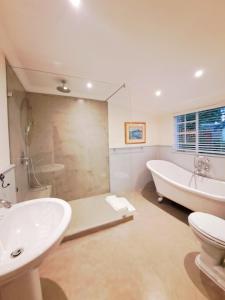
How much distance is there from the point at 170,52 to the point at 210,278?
2332mm

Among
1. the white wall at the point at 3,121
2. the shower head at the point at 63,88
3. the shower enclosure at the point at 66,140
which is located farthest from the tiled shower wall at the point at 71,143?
the white wall at the point at 3,121

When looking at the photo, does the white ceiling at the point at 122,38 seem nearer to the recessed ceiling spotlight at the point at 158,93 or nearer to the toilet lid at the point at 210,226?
the recessed ceiling spotlight at the point at 158,93

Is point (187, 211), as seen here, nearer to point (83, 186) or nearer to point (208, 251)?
point (208, 251)

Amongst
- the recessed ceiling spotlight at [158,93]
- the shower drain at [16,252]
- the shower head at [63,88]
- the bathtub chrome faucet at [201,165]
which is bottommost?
the shower drain at [16,252]

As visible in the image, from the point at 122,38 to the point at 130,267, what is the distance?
7.60 ft

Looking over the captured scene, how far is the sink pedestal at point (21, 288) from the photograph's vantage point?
0.83 meters

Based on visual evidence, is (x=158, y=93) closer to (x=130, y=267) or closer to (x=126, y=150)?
(x=126, y=150)

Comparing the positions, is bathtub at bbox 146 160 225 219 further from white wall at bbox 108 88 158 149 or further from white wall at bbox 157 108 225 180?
white wall at bbox 108 88 158 149

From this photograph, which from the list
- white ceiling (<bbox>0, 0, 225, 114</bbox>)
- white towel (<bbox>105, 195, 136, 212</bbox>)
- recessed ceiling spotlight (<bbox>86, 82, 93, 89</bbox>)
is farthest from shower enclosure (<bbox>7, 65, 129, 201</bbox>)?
white ceiling (<bbox>0, 0, 225, 114</bbox>)

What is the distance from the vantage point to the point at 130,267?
1459mm

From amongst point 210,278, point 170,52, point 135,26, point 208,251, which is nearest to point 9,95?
point 135,26

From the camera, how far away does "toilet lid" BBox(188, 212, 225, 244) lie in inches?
50.1

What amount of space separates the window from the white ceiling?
0.70 m

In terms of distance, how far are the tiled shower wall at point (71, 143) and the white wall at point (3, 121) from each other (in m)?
1.10
